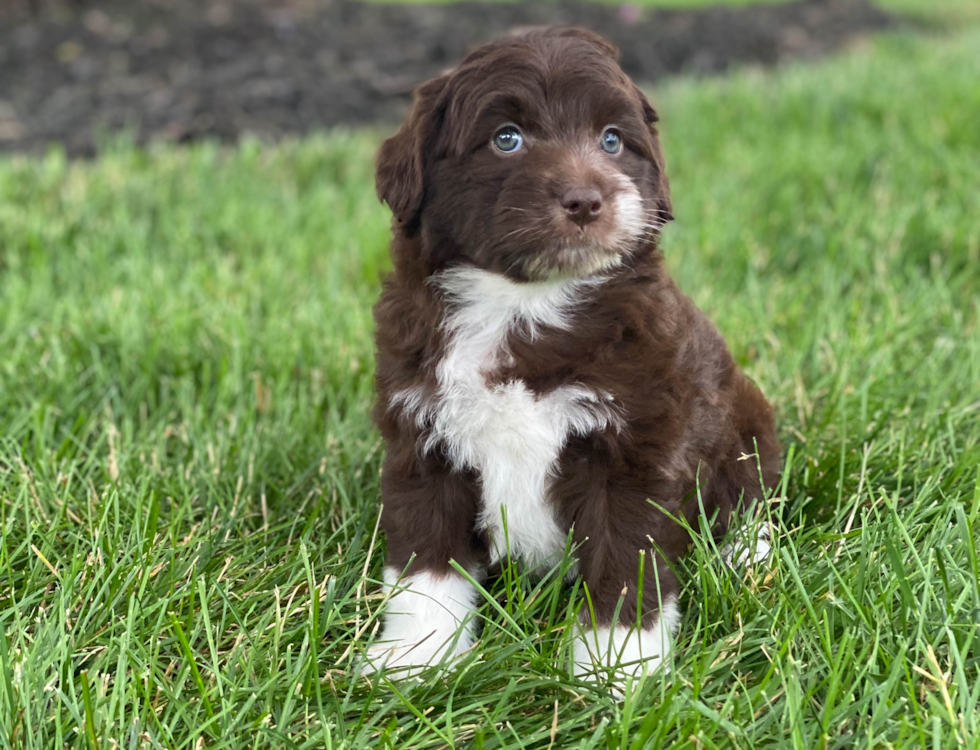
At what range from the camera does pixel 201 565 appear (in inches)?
123

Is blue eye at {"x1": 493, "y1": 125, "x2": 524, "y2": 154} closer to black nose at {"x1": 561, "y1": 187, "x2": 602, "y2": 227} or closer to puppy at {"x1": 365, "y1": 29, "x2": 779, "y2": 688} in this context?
puppy at {"x1": 365, "y1": 29, "x2": 779, "y2": 688}

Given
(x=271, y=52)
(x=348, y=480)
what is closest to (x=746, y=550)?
(x=348, y=480)

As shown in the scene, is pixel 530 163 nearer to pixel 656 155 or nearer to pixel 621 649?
pixel 656 155

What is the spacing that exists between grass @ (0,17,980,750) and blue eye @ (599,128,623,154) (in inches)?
44.7

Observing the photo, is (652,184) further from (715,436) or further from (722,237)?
(722,237)

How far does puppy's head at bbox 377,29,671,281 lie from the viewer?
259 centimetres

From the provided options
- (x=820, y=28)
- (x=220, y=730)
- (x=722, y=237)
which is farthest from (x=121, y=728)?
(x=820, y=28)

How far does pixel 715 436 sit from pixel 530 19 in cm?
1070

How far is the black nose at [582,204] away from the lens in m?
2.54

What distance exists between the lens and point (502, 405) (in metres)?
2.75

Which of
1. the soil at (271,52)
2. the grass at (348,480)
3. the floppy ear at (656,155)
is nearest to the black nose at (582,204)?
the floppy ear at (656,155)

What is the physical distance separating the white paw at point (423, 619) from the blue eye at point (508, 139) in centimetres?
118

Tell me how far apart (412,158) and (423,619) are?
1.27 metres

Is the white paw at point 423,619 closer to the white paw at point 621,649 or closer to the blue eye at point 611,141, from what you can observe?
the white paw at point 621,649
